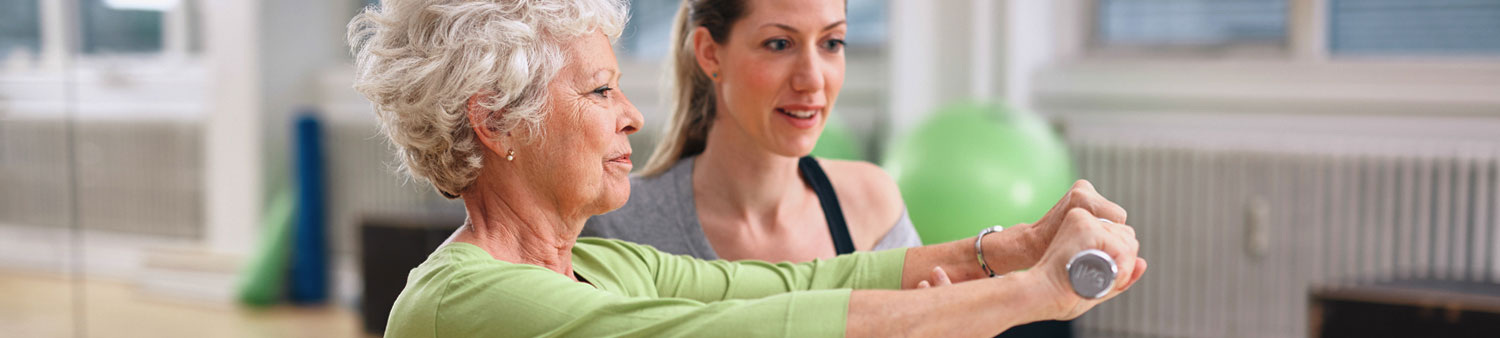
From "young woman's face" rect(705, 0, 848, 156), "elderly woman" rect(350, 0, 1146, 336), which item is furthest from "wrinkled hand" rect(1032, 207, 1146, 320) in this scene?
"young woman's face" rect(705, 0, 848, 156)

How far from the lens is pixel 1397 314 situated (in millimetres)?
3211

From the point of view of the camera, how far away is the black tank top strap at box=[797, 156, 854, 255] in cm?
179

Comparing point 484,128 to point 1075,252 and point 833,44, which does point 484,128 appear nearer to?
point 1075,252

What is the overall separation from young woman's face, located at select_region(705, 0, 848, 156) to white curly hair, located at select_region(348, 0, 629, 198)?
47 cm

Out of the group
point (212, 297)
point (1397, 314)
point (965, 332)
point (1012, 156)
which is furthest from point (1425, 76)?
point (212, 297)

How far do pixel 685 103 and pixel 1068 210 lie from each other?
2.44 ft

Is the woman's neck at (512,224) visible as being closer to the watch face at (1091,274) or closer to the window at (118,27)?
the watch face at (1091,274)

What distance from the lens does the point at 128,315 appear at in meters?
4.60

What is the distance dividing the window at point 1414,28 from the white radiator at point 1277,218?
1.41 feet

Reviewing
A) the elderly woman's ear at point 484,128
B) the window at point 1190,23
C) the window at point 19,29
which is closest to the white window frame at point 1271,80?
the window at point 1190,23

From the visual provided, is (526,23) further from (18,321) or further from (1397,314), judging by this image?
(18,321)

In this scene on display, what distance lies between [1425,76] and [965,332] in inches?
141

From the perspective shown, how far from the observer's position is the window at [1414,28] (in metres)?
4.13

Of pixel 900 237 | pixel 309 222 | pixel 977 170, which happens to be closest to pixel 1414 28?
pixel 977 170
